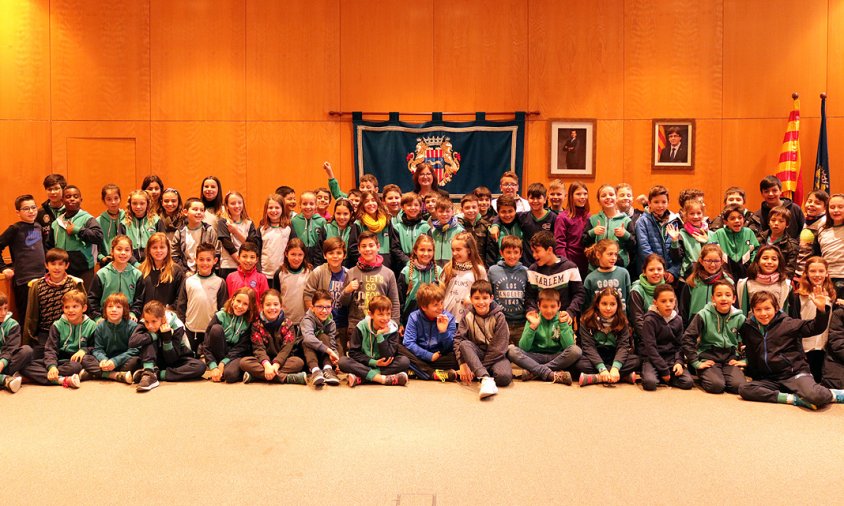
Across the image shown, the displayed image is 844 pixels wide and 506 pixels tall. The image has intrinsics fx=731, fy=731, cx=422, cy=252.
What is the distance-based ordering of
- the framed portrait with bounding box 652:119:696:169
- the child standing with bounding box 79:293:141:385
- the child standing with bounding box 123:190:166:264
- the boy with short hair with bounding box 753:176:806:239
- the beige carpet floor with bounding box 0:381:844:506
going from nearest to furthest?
the beige carpet floor with bounding box 0:381:844:506, the child standing with bounding box 79:293:141:385, the boy with short hair with bounding box 753:176:806:239, the child standing with bounding box 123:190:166:264, the framed portrait with bounding box 652:119:696:169

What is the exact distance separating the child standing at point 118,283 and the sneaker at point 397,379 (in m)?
2.23

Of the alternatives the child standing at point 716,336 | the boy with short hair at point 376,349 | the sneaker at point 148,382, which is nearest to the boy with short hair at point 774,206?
the child standing at point 716,336

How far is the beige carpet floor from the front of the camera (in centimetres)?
347

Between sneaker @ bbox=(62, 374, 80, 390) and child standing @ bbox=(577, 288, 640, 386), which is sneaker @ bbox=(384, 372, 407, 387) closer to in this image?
child standing @ bbox=(577, 288, 640, 386)

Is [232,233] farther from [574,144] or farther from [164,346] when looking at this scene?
[574,144]

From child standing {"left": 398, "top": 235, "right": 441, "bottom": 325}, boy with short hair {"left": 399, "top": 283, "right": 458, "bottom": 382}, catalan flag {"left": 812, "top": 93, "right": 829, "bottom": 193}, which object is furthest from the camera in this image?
catalan flag {"left": 812, "top": 93, "right": 829, "bottom": 193}

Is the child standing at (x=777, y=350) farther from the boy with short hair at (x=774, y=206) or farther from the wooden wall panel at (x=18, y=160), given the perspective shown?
the wooden wall panel at (x=18, y=160)

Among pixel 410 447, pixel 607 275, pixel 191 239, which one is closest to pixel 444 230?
pixel 607 275

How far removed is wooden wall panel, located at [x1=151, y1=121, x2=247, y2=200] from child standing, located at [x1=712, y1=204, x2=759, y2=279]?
550 centimetres

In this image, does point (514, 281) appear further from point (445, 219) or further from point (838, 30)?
point (838, 30)

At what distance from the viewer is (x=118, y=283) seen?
6133mm

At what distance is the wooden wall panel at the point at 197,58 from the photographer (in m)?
8.75

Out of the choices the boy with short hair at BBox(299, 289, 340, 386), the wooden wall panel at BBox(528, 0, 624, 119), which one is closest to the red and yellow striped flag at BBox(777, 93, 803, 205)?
the wooden wall panel at BBox(528, 0, 624, 119)

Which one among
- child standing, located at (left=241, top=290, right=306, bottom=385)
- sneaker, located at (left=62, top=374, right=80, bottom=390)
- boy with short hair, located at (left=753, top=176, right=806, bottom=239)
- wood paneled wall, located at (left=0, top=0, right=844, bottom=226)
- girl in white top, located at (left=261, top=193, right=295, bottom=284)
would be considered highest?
wood paneled wall, located at (left=0, top=0, right=844, bottom=226)
